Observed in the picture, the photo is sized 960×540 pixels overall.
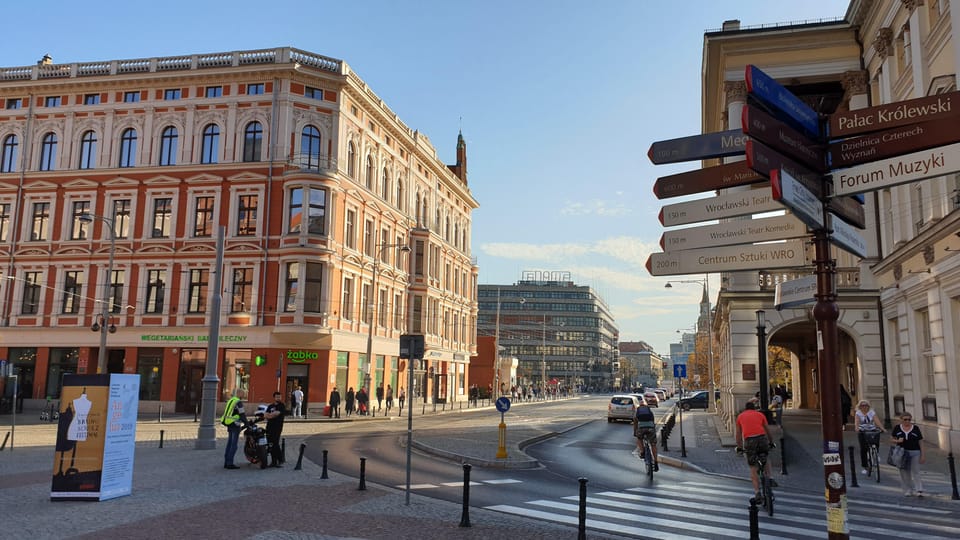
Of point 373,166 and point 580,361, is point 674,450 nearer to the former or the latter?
point 373,166

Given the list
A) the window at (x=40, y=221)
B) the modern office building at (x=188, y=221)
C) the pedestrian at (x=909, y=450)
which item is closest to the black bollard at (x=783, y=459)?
the pedestrian at (x=909, y=450)

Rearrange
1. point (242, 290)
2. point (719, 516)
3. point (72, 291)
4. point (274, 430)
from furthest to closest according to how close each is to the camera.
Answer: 1. point (72, 291)
2. point (242, 290)
3. point (274, 430)
4. point (719, 516)

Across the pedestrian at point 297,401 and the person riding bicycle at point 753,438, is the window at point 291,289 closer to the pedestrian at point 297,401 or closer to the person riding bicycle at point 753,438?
the pedestrian at point 297,401

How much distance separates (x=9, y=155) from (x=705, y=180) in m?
50.9

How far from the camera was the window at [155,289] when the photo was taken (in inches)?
1645

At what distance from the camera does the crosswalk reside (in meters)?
10.3

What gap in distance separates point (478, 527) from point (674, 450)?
14307 mm

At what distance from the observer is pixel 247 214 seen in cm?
4159

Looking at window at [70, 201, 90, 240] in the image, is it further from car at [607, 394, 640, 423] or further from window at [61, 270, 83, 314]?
car at [607, 394, 640, 423]

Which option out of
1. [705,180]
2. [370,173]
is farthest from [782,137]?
[370,173]

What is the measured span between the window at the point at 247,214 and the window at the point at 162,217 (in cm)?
→ 467

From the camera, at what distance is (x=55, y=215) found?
43750mm

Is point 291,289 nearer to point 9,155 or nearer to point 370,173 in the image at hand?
point 370,173

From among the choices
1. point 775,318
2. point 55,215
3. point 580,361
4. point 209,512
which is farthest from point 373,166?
point 580,361
